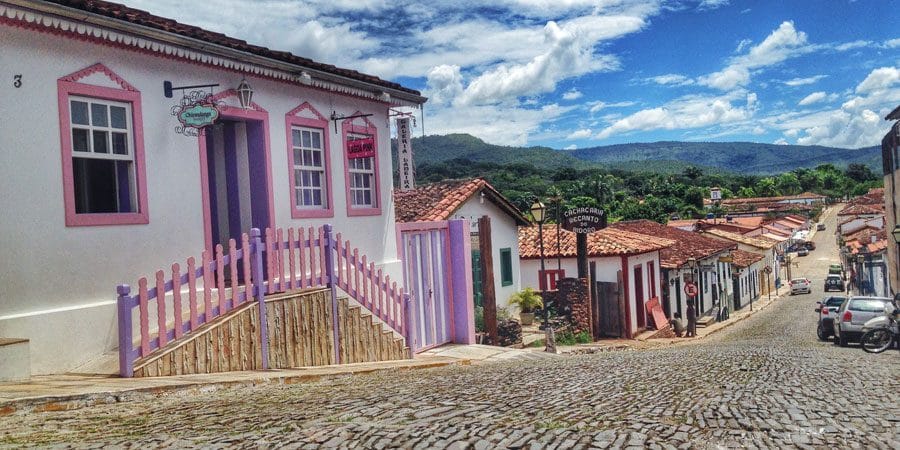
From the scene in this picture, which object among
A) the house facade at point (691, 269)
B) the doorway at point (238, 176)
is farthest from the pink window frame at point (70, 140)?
the house facade at point (691, 269)

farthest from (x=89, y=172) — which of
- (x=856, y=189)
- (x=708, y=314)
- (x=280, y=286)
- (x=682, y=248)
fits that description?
(x=856, y=189)

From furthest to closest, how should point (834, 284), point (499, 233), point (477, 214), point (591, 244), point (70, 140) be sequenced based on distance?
point (834, 284) < point (591, 244) < point (499, 233) < point (477, 214) < point (70, 140)

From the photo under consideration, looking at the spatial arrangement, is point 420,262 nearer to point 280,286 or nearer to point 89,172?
point 280,286

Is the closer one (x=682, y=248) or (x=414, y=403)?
(x=414, y=403)

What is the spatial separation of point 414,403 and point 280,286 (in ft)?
12.3

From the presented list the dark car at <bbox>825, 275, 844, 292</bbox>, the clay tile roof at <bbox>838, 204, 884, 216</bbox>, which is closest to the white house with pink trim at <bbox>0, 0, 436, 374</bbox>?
the dark car at <bbox>825, 275, 844, 292</bbox>

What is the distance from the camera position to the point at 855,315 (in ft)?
61.6

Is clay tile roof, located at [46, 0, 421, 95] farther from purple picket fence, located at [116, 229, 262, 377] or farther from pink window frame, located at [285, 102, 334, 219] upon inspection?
purple picket fence, located at [116, 229, 262, 377]

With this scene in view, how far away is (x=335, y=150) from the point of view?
1231 centimetres

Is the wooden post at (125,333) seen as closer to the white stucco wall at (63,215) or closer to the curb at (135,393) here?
the curb at (135,393)

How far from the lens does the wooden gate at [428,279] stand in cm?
1302

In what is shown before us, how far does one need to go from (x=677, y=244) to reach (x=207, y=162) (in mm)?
29540

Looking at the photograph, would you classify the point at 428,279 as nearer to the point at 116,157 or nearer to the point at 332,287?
the point at 332,287

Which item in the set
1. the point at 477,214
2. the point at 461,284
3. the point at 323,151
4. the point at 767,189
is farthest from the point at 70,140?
the point at 767,189
